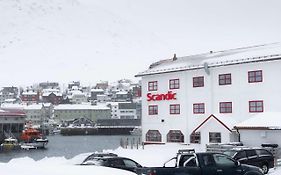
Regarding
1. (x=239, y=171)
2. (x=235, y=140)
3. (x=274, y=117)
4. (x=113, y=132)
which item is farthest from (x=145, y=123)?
(x=113, y=132)

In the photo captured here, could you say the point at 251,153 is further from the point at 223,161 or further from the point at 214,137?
the point at 214,137

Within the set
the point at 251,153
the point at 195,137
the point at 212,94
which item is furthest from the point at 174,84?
the point at 251,153

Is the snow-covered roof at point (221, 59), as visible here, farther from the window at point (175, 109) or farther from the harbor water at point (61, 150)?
the harbor water at point (61, 150)

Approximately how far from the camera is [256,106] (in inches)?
1715

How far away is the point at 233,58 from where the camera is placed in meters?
46.5

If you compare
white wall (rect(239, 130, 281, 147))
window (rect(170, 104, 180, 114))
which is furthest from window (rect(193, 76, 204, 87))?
white wall (rect(239, 130, 281, 147))

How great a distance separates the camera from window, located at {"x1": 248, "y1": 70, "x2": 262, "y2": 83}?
143ft

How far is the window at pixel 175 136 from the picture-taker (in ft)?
163

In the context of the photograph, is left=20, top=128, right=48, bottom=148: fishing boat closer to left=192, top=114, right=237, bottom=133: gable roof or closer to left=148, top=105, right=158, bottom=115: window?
left=148, top=105, right=158, bottom=115: window

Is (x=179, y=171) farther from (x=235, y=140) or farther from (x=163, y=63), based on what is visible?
(x=163, y=63)

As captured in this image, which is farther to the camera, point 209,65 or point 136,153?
point 209,65

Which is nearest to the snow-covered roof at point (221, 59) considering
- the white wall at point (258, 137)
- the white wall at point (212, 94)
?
the white wall at point (212, 94)

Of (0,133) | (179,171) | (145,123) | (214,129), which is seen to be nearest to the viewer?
(179,171)

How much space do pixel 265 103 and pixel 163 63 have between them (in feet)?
55.3
